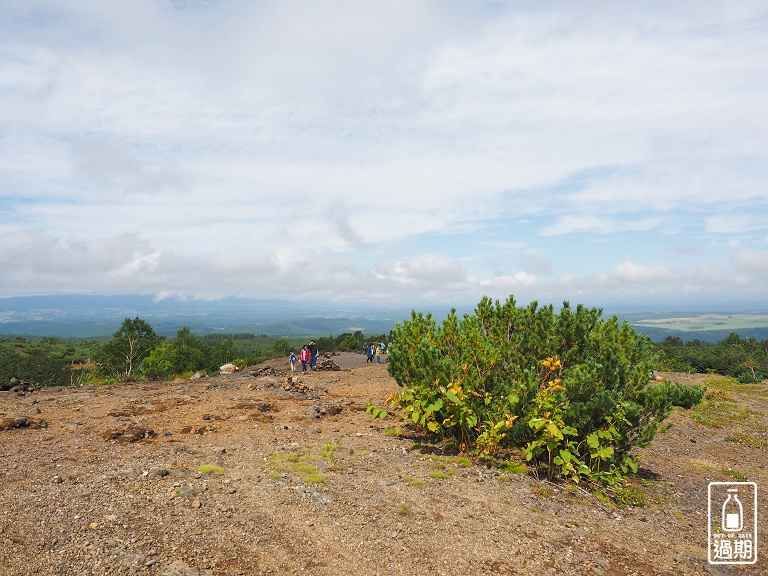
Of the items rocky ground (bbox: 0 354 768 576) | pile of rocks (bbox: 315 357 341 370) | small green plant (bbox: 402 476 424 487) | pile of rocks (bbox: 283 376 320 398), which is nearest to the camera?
rocky ground (bbox: 0 354 768 576)

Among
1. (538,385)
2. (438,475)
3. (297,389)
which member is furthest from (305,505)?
(297,389)

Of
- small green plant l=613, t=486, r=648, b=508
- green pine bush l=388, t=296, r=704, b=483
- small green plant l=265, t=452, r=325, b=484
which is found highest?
Result: green pine bush l=388, t=296, r=704, b=483

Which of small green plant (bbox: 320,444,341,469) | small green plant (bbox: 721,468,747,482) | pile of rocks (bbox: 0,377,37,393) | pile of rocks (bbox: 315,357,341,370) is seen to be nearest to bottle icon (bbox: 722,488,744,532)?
small green plant (bbox: 721,468,747,482)

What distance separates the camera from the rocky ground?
601cm

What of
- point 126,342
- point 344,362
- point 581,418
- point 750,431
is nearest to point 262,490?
point 581,418

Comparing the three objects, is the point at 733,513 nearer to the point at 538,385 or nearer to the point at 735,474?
the point at 735,474

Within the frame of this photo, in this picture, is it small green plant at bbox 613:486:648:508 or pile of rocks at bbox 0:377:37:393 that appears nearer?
small green plant at bbox 613:486:648:508

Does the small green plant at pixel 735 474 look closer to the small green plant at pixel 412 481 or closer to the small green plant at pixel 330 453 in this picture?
the small green plant at pixel 412 481

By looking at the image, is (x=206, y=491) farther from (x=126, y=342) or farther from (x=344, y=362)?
(x=126, y=342)

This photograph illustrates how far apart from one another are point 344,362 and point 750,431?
2848 cm

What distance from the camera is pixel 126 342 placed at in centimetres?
4775

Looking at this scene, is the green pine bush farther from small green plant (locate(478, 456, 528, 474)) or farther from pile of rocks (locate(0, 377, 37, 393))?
pile of rocks (locate(0, 377, 37, 393))

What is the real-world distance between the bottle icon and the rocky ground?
0.35 metres

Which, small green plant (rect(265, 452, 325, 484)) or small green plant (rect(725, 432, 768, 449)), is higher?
small green plant (rect(265, 452, 325, 484))
